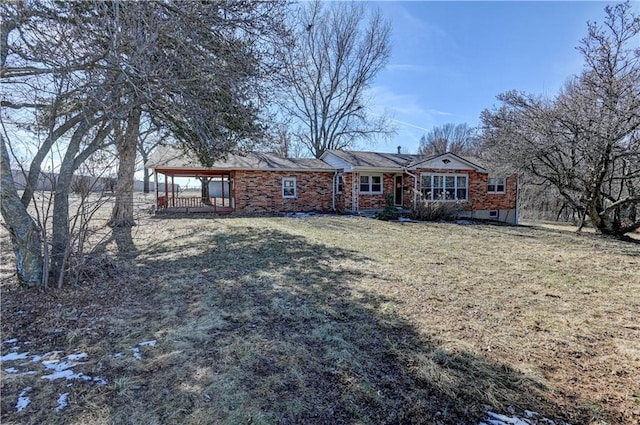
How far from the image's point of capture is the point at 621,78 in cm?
917

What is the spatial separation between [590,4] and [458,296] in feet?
35.9

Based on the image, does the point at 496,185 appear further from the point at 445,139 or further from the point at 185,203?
the point at 445,139

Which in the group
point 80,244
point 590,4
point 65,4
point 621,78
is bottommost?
point 80,244

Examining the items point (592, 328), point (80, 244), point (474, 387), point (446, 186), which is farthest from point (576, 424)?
point (446, 186)

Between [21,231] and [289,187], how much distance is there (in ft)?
44.6

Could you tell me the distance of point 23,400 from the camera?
2117mm

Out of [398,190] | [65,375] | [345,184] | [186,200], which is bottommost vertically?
[65,375]

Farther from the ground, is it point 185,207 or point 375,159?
point 375,159

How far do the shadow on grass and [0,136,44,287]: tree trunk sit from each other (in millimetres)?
1459

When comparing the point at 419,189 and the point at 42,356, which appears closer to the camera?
the point at 42,356

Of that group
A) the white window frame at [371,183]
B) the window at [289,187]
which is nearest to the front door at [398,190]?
the white window frame at [371,183]

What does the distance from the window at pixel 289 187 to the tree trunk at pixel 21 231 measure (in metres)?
13.2

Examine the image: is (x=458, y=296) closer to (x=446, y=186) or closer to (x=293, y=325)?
(x=293, y=325)

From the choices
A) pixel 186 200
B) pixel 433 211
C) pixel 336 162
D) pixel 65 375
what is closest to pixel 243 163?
pixel 186 200
